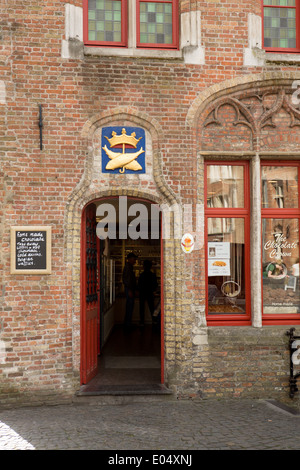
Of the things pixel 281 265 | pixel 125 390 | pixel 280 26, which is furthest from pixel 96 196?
pixel 280 26

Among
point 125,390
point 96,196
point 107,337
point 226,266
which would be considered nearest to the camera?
point 125,390

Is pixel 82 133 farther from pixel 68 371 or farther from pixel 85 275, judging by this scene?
pixel 68 371

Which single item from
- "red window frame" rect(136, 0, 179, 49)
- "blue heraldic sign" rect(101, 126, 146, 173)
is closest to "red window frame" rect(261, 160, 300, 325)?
"blue heraldic sign" rect(101, 126, 146, 173)

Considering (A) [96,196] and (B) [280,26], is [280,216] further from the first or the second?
(B) [280,26]

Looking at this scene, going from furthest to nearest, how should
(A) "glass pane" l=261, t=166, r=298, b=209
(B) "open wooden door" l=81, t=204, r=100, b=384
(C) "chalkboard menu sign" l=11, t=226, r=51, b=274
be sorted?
(A) "glass pane" l=261, t=166, r=298, b=209 < (B) "open wooden door" l=81, t=204, r=100, b=384 < (C) "chalkboard menu sign" l=11, t=226, r=51, b=274

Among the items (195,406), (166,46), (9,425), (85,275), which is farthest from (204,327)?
(166,46)

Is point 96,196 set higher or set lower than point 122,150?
lower

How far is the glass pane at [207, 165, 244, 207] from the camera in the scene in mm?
7855

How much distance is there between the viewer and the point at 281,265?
802 centimetres

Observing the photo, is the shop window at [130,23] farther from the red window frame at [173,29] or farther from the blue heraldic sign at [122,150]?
the blue heraldic sign at [122,150]

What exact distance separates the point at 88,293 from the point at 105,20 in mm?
4545

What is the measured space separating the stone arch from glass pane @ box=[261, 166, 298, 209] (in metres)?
1.61

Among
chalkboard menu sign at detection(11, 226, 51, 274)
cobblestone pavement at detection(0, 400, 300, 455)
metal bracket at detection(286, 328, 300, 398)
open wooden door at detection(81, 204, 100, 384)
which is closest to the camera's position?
cobblestone pavement at detection(0, 400, 300, 455)

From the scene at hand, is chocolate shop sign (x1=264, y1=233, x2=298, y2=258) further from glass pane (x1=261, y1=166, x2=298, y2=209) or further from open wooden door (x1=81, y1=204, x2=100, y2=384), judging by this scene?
open wooden door (x1=81, y1=204, x2=100, y2=384)
